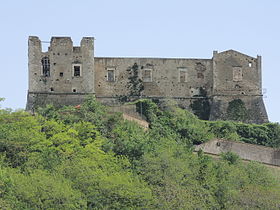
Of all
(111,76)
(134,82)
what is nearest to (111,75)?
(111,76)

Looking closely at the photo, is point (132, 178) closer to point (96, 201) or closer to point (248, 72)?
point (96, 201)

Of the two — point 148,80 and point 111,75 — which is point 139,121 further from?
point 148,80

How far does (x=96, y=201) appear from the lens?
177ft

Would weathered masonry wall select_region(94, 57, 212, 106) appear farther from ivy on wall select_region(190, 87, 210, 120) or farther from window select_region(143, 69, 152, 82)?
ivy on wall select_region(190, 87, 210, 120)

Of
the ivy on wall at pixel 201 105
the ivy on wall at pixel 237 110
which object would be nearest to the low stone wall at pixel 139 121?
the ivy on wall at pixel 201 105

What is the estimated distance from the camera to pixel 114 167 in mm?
59094

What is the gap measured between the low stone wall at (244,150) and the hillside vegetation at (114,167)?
48.1 inches

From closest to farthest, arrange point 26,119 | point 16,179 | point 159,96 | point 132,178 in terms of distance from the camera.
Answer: point 16,179 < point 132,178 < point 26,119 < point 159,96

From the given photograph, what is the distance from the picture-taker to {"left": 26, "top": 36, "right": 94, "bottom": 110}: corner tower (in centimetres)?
7288

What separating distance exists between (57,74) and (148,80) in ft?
20.6

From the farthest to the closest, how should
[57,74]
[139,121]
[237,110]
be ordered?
[237,110]
[57,74]
[139,121]

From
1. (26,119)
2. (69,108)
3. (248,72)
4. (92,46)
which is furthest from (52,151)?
(248,72)

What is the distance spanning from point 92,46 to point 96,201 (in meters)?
21.4

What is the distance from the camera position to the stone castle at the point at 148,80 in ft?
240
